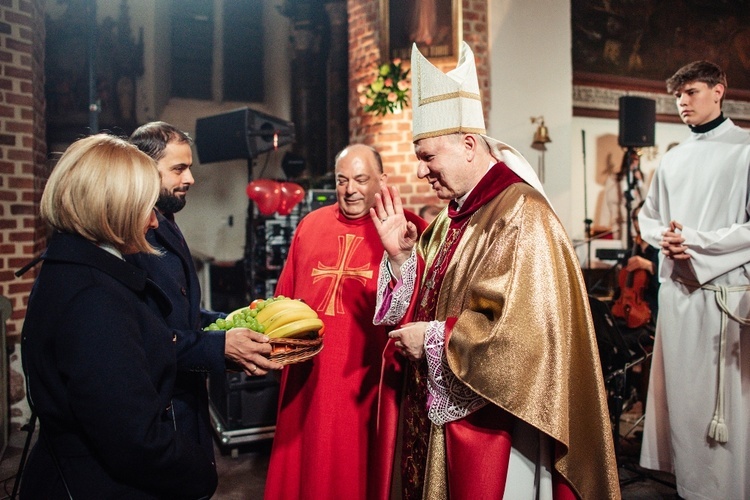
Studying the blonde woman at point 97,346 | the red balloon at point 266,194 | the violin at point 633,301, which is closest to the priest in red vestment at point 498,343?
the blonde woman at point 97,346

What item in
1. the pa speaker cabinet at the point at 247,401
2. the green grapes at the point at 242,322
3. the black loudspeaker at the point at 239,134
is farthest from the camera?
the black loudspeaker at the point at 239,134

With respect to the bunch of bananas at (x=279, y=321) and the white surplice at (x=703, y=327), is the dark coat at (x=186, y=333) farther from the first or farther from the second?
the white surplice at (x=703, y=327)

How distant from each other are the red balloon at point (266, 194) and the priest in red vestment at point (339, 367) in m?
2.78

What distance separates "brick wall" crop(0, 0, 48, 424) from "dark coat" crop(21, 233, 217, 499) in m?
3.70

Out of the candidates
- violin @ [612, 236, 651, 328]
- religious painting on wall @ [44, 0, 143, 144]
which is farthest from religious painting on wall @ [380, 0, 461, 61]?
religious painting on wall @ [44, 0, 143, 144]

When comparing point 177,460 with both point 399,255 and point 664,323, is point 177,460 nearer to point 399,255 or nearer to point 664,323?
point 399,255

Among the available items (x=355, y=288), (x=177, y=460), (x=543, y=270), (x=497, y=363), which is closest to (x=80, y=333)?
(x=177, y=460)

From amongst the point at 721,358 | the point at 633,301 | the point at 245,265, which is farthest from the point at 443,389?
the point at 245,265

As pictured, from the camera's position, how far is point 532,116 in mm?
6254

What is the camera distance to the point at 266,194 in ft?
19.9

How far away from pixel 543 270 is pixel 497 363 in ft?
1.11

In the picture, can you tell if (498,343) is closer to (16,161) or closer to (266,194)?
(16,161)

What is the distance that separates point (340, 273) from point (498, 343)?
1495 millimetres

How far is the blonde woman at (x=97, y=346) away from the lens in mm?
1422
